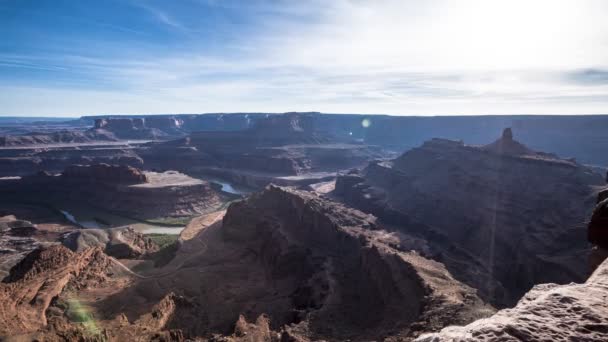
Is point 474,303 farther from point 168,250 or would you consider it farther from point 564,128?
point 564,128

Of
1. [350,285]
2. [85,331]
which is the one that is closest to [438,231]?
[350,285]

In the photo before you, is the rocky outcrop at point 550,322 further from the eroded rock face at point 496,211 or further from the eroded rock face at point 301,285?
the eroded rock face at point 496,211

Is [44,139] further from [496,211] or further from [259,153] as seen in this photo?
[496,211]

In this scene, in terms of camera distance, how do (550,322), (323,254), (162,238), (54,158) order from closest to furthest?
(550,322) → (323,254) → (162,238) → (54,158)

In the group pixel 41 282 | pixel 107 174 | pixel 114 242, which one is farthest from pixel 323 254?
pixel 107 174

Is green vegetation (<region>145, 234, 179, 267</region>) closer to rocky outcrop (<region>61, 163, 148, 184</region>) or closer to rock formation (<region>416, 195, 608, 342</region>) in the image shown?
rocky outcrop (<region>61, 163, 148, 184</region>)

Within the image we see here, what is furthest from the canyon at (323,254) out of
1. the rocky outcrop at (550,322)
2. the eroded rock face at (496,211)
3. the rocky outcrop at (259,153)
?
the rocky outcrop at (259,153)
